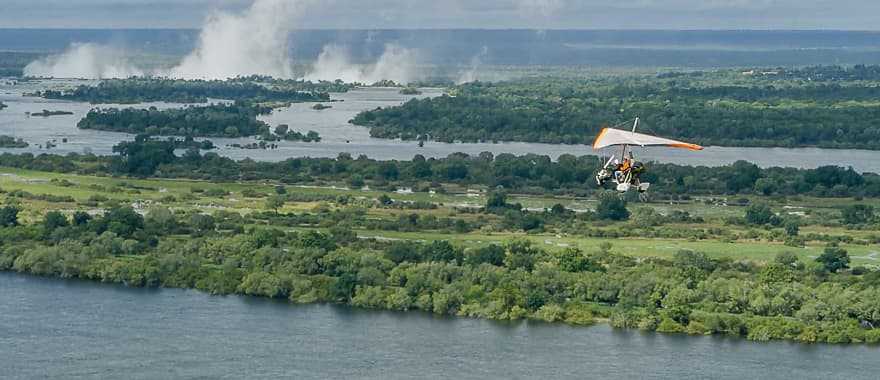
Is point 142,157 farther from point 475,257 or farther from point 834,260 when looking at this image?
point 834,260

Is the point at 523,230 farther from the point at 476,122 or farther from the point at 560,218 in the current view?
the point at 476,122

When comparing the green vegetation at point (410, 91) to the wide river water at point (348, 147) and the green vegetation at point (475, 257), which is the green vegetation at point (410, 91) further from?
the green vegetation at point (475, 257)

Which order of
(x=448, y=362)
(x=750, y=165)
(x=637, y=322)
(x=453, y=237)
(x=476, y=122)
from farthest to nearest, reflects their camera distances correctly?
(x=476, y=122)
(x=750, y=165)
(x=453, y=237)
(x=637, y=322)
(x=448, y=362)

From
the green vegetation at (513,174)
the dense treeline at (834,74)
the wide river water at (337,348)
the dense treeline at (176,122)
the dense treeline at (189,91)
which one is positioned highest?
the dense treeline at (834,74)

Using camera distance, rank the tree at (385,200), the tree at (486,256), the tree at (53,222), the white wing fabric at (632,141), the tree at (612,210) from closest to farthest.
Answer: the white wing fabric at (632,141), the tree at (486,256), the tree at (53,222), the tree at (612,210), the tree at (385,200)

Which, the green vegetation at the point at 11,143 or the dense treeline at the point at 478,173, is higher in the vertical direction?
the green vegetation at the point at 11,143

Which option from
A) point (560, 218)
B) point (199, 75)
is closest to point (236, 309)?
point (560, 218)

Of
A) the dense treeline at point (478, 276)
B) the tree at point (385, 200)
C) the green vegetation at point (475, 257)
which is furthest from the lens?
the tree at point (385, 200)

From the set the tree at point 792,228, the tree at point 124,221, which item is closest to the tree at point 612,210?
the tree at point 792,228
